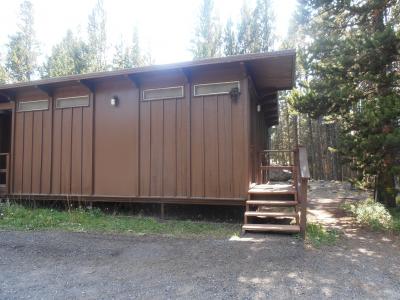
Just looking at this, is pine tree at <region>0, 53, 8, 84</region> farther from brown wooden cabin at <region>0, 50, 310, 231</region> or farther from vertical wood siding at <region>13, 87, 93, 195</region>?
vertical wood siding at <region>13, 87, 93, 195</region>

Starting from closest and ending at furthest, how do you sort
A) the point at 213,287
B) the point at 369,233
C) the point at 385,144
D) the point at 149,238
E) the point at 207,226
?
the point at 213,287, the point at 149,238, the point at 369,233, the point at 207,226, the point at 385,144

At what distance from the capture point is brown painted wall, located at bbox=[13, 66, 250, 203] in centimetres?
614

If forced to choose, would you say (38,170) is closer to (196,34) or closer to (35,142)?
(35,142)

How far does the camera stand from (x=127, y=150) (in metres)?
6.87

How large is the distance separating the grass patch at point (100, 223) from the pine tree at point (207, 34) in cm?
1726

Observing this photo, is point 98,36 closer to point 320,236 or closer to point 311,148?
point 311,148

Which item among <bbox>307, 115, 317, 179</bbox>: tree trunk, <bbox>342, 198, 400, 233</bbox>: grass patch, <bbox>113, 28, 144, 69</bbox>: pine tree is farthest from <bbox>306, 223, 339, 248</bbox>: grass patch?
<bbox>113, 28, 144, 69</bbox>: pine tree

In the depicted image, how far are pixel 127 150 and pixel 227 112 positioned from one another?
7.71 feet

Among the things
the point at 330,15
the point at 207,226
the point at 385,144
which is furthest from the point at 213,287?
the point at 330,15

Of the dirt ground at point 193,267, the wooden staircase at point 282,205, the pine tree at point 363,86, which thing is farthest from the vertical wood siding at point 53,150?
the pine tree at point 363,86

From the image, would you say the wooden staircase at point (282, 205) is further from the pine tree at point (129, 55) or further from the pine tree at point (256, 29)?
the pine tree at point (129, 55)

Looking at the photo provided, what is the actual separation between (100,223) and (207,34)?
764 inches

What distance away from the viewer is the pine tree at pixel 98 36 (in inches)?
926

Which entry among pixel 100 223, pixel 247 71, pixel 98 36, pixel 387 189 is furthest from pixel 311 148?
pixel 100 223
